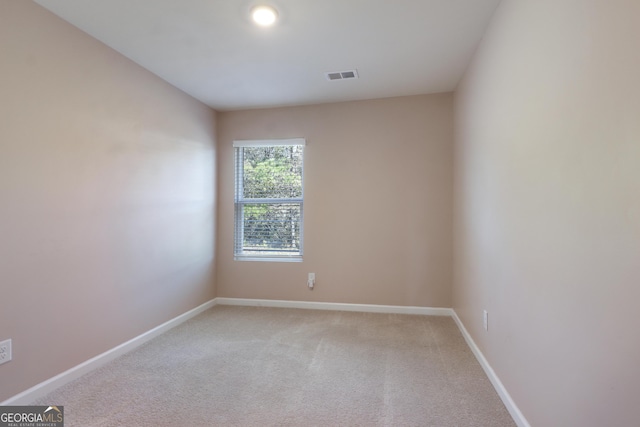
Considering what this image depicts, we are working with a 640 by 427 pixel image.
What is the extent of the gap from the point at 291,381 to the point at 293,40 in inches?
95.7

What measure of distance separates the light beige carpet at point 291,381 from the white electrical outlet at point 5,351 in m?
0.35

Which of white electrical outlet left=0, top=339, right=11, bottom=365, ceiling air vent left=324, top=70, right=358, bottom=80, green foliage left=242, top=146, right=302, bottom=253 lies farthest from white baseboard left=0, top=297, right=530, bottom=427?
ceiling air vent left=324, top=70, right=358, bottom=80

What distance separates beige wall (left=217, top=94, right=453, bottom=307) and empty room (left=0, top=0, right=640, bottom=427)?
0.02 metres

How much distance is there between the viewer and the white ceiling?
6.51ft

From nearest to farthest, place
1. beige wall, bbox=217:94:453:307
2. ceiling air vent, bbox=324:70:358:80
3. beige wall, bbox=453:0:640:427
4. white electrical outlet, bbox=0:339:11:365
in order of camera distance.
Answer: beige wall, bbox=453:0:640:427
white electrical outlet, bbox=0:339:11:365
ceiling air vent, bbox=324:70:358:80
beige wall, bbox=217:94:453:307

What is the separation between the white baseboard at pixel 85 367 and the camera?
183 cm

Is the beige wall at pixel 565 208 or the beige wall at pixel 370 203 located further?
the beige wall at pixel 370 203

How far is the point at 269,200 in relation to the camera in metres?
3.90

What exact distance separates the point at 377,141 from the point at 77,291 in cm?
304

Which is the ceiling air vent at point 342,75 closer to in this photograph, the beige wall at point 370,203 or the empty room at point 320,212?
the empty room at point 320,212

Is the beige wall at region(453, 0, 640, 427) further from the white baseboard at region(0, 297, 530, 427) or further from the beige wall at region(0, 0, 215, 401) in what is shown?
the beige wall at region(0, 0, 215, 401)

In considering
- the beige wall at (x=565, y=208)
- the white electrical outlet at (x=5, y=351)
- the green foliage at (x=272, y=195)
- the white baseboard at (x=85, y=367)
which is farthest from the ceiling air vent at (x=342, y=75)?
the white electrical outlet at (x=5, y=351)

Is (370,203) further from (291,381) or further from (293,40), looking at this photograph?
(291,381)

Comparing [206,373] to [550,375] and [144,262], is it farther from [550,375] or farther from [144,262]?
[550,375]
